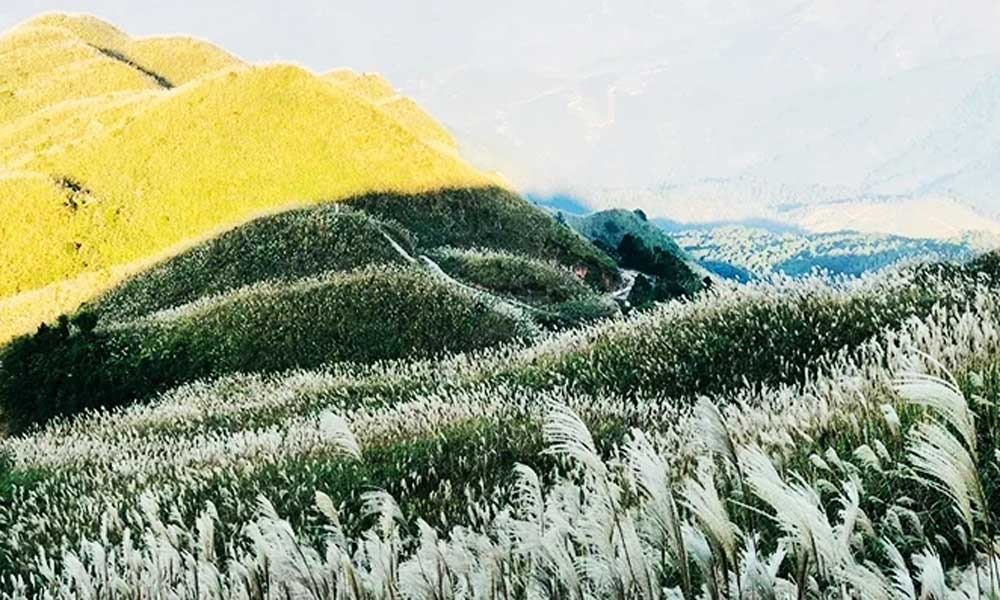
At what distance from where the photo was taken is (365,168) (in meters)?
79.9

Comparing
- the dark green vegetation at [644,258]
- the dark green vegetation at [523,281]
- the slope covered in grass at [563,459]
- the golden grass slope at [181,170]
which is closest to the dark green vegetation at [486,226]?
the golden grass slope at [181,170]

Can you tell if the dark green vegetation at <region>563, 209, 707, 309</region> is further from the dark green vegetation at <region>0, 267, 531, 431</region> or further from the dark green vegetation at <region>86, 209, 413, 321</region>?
the dark green vegetation at <region>86, 209, 413, 321</region>

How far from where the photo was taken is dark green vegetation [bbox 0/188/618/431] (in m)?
26.8

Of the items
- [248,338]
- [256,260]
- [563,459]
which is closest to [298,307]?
[248,338]

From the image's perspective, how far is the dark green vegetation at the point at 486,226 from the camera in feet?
246

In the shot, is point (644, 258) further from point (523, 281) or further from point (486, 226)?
point (523, 281)

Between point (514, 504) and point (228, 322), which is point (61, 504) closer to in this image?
point (514, 504)

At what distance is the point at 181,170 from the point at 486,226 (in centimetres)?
2625

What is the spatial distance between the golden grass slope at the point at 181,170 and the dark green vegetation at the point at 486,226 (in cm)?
198

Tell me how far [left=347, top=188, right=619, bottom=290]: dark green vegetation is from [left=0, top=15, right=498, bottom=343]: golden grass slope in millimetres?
1985

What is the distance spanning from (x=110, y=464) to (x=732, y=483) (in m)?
10.6

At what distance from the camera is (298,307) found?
3769 cm

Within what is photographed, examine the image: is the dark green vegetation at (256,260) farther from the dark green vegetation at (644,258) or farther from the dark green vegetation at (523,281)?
the dark green vegetation at (644,258)

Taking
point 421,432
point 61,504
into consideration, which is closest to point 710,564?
point 421,432
